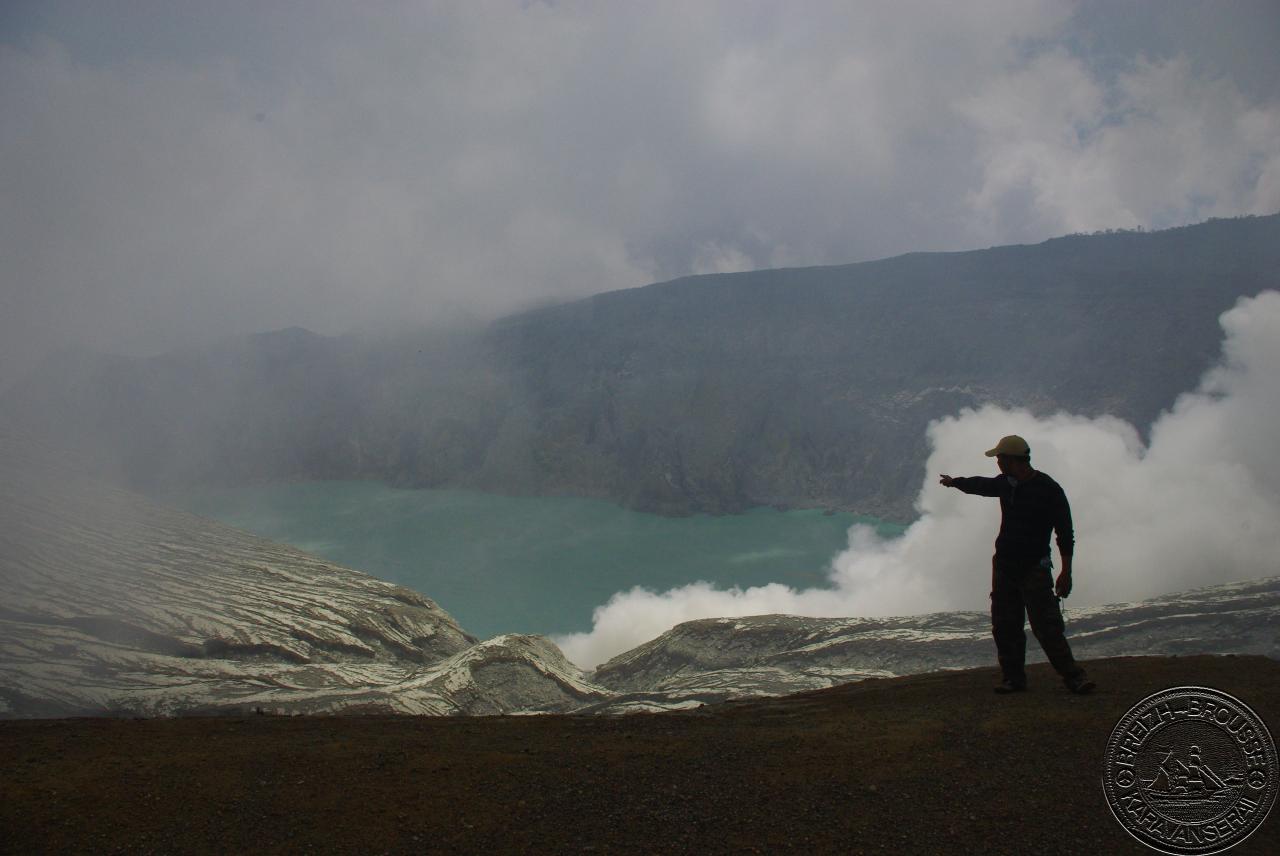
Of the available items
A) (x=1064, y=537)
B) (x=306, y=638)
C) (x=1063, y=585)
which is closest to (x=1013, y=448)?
(x=1064, y=537)

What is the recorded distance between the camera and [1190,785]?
5551 mm

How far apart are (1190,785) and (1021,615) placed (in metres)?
3.81

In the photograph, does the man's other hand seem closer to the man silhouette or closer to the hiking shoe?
the man silhouette

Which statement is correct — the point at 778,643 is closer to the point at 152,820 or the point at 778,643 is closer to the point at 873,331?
the point at 152,820

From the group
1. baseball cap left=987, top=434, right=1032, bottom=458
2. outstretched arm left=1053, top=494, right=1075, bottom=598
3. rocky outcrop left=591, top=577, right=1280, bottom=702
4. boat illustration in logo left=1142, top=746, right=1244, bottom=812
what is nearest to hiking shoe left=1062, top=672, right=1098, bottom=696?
outstretched arm left=1053, top=494, right=1075, bottom=598

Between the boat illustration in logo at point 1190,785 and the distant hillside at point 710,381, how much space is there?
3977 inches

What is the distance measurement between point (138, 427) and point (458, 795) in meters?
139

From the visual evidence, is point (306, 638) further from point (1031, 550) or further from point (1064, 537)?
point (1064, 537)

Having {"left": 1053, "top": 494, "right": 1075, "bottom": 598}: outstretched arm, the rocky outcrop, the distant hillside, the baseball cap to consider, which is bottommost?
the rocky outcrop

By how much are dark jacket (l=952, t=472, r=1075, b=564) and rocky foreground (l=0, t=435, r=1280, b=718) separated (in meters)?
17.7

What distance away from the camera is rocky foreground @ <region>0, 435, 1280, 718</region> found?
2352 centimetres

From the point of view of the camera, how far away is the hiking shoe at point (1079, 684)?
8.61 metres

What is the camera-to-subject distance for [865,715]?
31.0 ft

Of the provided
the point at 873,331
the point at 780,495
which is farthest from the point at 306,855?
the point at 873,331
